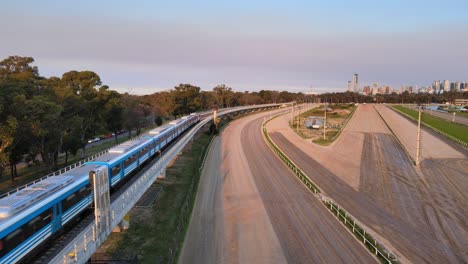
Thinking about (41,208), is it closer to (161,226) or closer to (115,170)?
(115,170)

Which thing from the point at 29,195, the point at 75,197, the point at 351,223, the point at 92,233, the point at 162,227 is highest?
the point at 29,195

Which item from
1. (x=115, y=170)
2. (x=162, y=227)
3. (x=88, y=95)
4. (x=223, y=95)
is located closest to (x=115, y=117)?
(x=88, y=95)

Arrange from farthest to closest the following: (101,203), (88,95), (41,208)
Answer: (88,95), (101,203), (41,208)

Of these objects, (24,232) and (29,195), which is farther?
(29,195)

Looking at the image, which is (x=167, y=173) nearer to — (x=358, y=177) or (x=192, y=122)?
(x=358, y=177)

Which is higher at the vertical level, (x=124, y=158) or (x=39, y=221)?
(x=124, y=158)

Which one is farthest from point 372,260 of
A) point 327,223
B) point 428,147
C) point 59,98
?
point 428,147

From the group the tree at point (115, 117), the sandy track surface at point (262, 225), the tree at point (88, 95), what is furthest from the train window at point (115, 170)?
the tree at point (115, 117)

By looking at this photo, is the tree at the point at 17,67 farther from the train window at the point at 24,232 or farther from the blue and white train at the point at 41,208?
the train window at the point at 24,232
